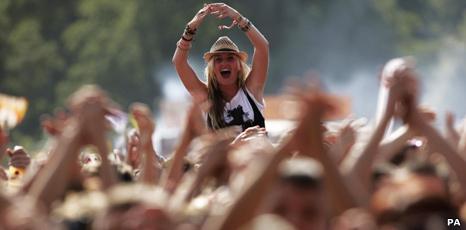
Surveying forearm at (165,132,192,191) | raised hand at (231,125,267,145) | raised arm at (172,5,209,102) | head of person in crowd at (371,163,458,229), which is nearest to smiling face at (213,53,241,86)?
raised arm at (172,5,209,102)

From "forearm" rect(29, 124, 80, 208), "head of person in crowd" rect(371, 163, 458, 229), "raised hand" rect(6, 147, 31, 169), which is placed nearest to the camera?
"head of person in crowd" rect(371, 163, 458, 229)

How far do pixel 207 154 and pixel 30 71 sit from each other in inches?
1795

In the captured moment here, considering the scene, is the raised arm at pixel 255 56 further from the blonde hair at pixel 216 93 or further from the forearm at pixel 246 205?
the forearm at pixel 246 205

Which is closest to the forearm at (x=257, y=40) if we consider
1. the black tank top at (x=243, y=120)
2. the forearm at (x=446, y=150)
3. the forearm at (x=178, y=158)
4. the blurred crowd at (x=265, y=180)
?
the black tank top at (x=243, y=120)

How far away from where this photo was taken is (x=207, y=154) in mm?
8898

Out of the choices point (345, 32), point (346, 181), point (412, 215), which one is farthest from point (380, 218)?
point (345, 32)

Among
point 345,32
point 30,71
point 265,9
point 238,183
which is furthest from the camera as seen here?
point 345,32

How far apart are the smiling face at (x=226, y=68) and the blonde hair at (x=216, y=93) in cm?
3

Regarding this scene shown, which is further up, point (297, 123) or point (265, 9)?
point (265, 9)

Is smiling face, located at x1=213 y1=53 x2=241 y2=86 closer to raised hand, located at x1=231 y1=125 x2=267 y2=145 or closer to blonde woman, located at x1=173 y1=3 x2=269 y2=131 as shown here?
blonde woman, located at x1=173 y1=3 x2=269 y2=131

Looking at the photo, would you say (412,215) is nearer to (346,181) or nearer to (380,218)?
(380,218)

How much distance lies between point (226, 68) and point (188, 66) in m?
→ 0.24

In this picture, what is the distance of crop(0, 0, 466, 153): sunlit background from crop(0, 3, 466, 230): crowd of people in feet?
125

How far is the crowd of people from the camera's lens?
771cm
